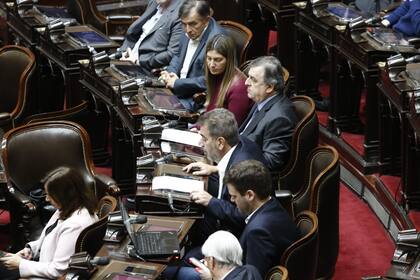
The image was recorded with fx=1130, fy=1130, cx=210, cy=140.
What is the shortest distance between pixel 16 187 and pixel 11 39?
2.80m

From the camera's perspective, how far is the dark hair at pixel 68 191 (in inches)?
211

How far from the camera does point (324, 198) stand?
566 cm

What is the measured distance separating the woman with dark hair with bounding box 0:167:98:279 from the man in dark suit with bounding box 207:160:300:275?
0.70 metres

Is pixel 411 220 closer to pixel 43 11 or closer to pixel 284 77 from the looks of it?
pixel 284 77

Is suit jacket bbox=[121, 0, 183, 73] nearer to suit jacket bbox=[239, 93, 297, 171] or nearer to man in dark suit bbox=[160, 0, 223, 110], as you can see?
man in dark suit bbox=[160, 0, 223, 110]

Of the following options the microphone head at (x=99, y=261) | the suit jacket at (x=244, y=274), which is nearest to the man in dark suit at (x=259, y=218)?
the suit jacket at (x=244, y=274)

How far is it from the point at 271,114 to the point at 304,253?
1.22m

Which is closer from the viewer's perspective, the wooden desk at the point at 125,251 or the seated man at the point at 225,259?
the seated man at the point at 225,259

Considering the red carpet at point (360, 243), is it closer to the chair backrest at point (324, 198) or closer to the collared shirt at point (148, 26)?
the chair backrest at point (324, 198)

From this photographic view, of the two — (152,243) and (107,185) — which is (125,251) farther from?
(107,185)

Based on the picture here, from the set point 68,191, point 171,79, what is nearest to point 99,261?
point 68,191

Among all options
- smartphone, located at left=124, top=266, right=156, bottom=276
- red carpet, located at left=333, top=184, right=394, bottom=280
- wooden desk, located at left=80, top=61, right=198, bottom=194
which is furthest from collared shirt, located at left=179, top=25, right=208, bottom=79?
smartphone, located at left=124, top=266, right=156, bottom=276

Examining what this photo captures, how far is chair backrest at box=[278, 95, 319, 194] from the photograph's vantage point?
6.13m

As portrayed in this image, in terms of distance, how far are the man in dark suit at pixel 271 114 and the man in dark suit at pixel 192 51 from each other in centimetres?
92
